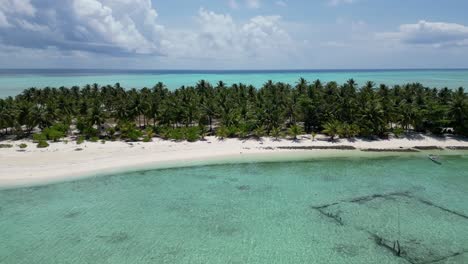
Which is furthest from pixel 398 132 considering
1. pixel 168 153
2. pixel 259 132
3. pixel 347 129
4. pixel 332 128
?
pixel 168 153

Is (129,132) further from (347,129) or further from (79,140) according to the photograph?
(347,129)

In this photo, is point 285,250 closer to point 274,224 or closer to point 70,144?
point 274,224

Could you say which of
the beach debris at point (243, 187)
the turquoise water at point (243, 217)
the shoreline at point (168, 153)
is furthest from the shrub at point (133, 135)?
the beach debris at point (243, 187)

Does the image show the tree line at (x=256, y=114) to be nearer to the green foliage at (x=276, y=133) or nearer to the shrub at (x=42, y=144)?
the green foliage at (x=276, y=133)

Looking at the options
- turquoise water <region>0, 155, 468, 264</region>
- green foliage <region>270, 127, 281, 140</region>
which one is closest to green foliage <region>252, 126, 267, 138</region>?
green foliage <region>270, 127, 281, 140</region>

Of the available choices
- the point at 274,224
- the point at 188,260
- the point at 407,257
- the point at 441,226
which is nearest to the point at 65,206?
the point at 188,260

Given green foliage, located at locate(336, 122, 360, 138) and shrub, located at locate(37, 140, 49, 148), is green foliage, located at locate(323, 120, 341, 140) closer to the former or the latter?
green foliage, located at locate(336, 122, 360, 138)
